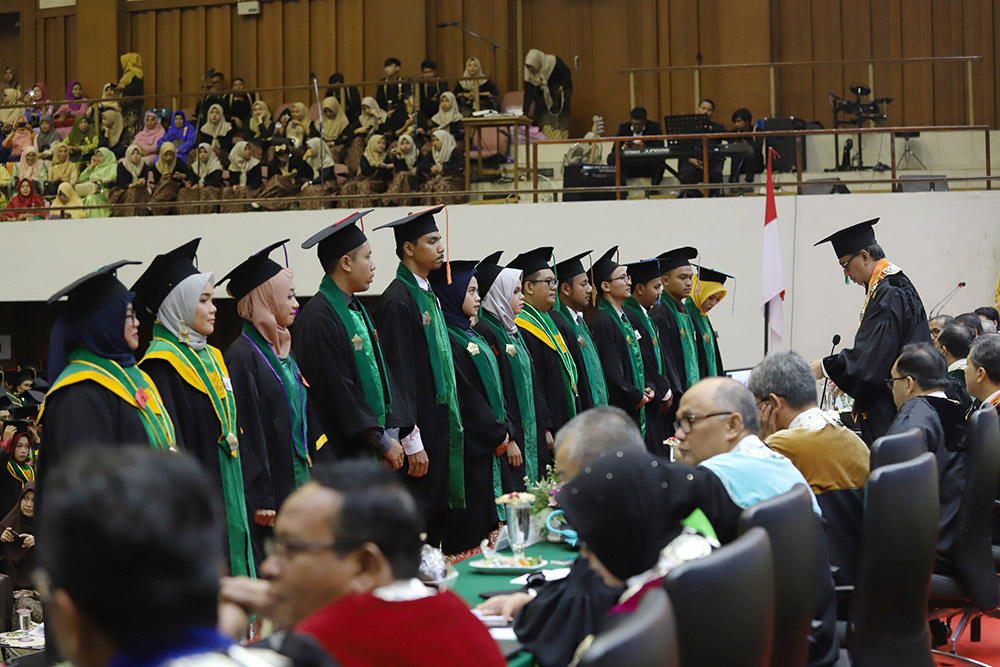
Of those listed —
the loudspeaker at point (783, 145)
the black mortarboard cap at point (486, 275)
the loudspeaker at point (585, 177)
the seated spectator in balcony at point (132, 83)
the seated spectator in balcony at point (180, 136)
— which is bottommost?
the black mortarboard cap at point (486, 275)

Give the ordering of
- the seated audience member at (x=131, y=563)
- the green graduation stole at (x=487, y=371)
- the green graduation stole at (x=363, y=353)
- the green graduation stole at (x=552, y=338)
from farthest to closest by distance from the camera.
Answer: the green graduation stole at (x=552, y=338) → the green graduation stole at (x=487, y=371) → the green graduation stole at (x=363, y=353) → the seated audience member at (x=131, y=563)

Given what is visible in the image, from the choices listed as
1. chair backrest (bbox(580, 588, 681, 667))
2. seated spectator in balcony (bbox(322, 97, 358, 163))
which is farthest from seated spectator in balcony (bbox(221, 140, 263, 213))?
chair backrest (bbox(580, 588, 681, 667))

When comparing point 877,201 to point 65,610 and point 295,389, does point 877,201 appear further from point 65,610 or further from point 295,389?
point 65,610

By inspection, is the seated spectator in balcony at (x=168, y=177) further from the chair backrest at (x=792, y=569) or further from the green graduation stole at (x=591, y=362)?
the chair backrest at (x=792, y=569)

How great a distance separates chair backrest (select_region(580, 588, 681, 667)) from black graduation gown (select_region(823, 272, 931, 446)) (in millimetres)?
4546

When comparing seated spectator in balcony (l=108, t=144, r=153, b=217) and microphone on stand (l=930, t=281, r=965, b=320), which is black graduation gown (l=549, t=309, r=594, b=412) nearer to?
microphone on stand (l=930, t=281, r=965, b=320)

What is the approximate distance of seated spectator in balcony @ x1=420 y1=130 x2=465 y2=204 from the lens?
11.0 meters

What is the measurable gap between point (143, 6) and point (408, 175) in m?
6.83

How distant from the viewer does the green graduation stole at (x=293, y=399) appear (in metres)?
4.37

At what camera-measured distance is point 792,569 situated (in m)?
2.56

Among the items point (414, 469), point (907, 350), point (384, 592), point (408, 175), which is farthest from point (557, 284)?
point (384, 592)

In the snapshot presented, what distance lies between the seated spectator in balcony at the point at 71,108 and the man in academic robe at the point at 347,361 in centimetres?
915

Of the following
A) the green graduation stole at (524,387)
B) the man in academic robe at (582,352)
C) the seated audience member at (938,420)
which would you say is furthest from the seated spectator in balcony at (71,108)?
the seated audience member at (938,420)

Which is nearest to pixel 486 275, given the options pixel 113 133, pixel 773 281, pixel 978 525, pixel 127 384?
pixel 773 281
